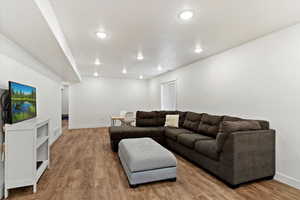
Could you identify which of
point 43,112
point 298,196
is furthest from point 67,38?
point 298,196

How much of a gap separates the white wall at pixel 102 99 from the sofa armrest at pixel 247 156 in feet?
19.3

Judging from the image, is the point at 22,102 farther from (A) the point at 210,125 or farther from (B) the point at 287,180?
(B) the point at 287,180

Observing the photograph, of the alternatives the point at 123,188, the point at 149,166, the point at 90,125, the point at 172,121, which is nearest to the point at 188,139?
the point at 149,166

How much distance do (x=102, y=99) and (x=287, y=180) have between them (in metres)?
6.76

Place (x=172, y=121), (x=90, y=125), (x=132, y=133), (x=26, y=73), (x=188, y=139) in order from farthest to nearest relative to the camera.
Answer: (x=90, y=125) < (x=172, y=121) < (x=132, y=133) < (x=188, y=139) < (x=26, y=73)

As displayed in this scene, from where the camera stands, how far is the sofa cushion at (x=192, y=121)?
385cm

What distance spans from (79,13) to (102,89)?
5519mm

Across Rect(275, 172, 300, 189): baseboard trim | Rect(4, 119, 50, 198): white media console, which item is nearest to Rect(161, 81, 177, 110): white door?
Rect(275, 172, 300, 189): baseboard trim

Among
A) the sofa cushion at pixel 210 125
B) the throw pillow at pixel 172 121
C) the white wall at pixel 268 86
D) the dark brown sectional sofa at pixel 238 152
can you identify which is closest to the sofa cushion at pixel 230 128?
the dark brown sectional sofa at pixel 238 152

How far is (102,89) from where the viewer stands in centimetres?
729

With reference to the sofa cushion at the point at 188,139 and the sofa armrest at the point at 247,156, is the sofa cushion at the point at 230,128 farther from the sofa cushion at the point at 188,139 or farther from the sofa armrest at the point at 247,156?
the sofa cushion at the point at 188,139

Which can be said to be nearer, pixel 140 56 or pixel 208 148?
pixel 208 148

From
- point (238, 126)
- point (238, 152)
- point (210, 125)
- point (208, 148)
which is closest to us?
point (238, 152)

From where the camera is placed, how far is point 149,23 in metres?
2.27
